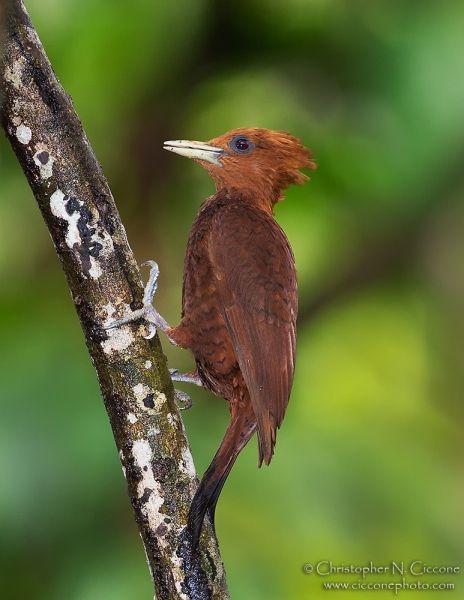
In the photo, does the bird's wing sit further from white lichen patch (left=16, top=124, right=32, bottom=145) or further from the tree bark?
white lichen patch (left=16, top=124, right=32, bottom=145)

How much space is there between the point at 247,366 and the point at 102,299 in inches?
18.5

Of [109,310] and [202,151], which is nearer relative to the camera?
[109,310]

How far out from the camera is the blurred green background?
109 inches

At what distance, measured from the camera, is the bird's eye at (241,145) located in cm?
237

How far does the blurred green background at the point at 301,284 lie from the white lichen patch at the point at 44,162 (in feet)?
4.21

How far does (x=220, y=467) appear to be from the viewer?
181 cm

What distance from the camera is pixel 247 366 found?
6.45ft

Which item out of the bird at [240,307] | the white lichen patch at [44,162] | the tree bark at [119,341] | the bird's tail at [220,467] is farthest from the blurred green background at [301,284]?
the white lichen patch at [44,162]

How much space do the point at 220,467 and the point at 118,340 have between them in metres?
0.40

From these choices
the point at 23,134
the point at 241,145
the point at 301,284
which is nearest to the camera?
the point at 23,134

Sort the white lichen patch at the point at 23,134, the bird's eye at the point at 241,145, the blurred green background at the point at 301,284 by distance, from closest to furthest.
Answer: the white lichen patch at the point at 23,134 → the bird's eye at the point at 241,145 → the blurred green background at the point at 301,284

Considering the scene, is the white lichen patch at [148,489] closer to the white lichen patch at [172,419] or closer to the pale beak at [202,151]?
the white lichen patch at [172,419]

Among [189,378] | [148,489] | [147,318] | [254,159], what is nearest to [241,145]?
[254,159]

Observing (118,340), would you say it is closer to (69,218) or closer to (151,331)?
(151,331)
